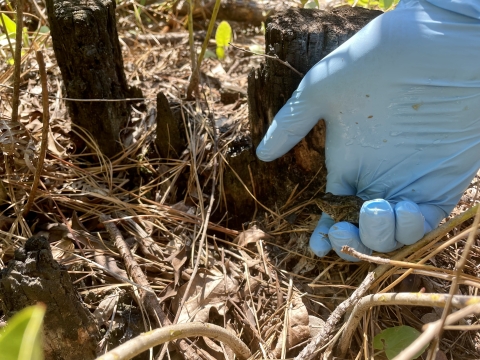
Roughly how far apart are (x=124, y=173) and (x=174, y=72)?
698 millimetres

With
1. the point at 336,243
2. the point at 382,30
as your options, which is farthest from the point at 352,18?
the point at 336,243

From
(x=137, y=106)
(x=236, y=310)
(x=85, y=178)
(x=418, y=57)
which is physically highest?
(x=418, y=57)

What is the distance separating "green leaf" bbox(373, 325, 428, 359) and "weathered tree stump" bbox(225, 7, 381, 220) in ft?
1.75

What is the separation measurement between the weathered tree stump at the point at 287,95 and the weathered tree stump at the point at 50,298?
2.24 ft

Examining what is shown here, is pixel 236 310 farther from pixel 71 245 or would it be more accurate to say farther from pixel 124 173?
pixel 124 173

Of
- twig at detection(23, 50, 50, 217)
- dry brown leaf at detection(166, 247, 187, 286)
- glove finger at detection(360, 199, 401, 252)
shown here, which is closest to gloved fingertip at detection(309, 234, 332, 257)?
glove finger at detection(360, 199, 401, 252)

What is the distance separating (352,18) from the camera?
4.32ft

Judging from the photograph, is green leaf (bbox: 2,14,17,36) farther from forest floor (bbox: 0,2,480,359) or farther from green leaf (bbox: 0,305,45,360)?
green leaf (bbox: 0,305,45,360)

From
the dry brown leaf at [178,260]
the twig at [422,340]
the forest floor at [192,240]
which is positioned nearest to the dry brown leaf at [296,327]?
the forest floor at [192,240]

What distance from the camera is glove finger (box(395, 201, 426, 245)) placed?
1052 mm

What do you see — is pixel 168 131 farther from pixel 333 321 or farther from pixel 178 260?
pixel 333 321

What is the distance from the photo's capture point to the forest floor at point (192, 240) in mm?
1169

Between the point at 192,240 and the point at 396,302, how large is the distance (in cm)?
74

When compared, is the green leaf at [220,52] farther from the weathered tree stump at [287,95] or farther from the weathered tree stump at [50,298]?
the weathered tree stump at [50,298]
